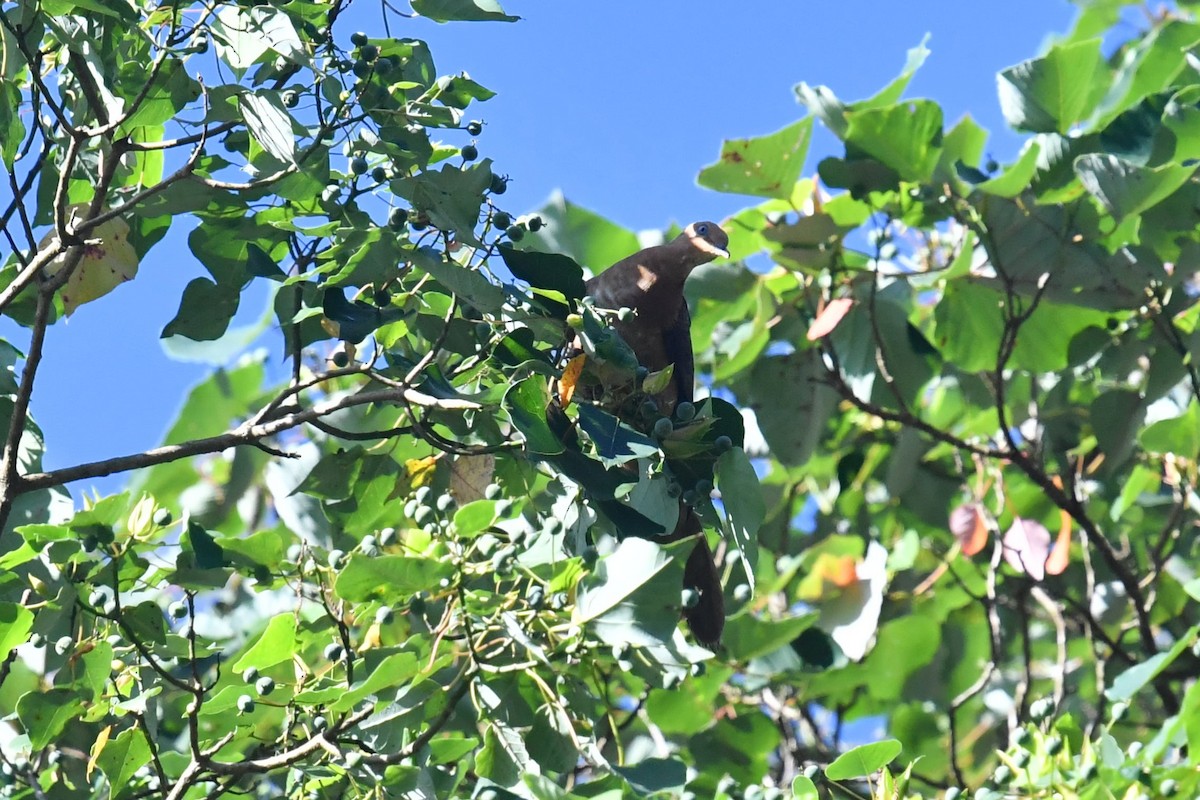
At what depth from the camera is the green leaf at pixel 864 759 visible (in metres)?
1.94

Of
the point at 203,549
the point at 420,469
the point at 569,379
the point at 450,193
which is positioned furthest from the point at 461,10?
the point at 203,549

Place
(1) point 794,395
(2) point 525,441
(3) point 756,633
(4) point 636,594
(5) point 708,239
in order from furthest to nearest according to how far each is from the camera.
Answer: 1. (1) point 794,395
2. (3) point 756,633
3. (5) point 708,239
4. (4) point 636,594
5. (2) point 525,441

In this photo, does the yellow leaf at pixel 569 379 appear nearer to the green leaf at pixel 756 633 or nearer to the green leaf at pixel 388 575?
the green leaf at pixel 388 575


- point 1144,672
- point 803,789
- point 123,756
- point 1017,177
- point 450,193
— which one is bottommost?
point 803,789

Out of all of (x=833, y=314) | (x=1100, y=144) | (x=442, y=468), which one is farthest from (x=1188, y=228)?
(x=442, y=468)

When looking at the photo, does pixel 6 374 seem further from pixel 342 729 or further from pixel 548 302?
pixel 548 302

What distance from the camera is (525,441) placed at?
1.67m

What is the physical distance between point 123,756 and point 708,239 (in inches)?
58.6

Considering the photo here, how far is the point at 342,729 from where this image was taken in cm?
209

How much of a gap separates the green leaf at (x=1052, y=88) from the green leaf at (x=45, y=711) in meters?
2.37

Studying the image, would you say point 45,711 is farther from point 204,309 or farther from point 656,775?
point 656,775

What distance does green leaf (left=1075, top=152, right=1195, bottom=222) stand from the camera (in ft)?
9.38

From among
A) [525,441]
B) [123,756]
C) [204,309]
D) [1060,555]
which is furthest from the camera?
[1060,555]

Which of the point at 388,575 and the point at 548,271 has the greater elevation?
the point at 548,271
